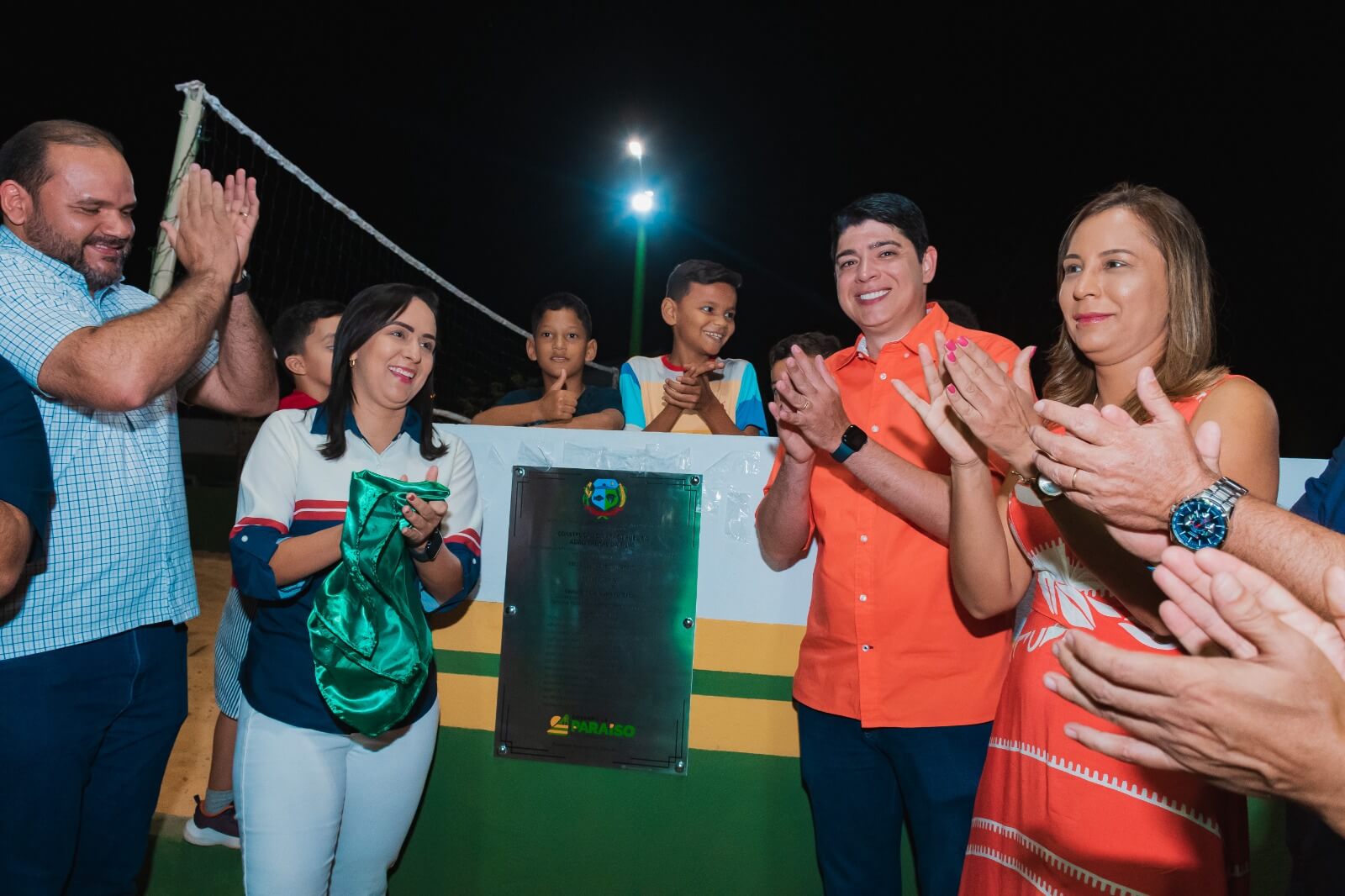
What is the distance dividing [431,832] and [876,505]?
1.72 metres

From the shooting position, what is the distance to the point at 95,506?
6.49ft

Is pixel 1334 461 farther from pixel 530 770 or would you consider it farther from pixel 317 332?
pixel 317 332

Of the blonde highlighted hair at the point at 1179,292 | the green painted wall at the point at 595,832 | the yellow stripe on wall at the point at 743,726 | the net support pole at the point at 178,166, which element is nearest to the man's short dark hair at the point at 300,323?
the net support pole at the point at 178,166

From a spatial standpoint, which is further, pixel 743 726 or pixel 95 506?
pixel 743 726

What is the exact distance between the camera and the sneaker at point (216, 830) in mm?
2547

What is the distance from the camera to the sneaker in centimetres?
255

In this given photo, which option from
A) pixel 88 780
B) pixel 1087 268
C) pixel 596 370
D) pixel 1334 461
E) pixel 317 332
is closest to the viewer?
pixel 1334 461

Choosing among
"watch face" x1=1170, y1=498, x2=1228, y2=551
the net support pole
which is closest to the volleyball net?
the net support pole

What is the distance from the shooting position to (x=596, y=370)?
12031 millimetres

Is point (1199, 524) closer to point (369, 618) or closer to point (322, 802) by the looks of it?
point (369, 618)

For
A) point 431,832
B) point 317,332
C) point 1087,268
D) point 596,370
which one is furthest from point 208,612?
point 1087,268

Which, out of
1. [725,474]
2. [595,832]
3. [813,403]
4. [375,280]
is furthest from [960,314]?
[375,280]

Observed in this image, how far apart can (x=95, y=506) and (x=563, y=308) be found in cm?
190

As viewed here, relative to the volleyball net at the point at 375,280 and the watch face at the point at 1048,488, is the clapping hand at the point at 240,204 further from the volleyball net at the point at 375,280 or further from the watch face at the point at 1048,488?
the volleyball net at the point at 375,280
